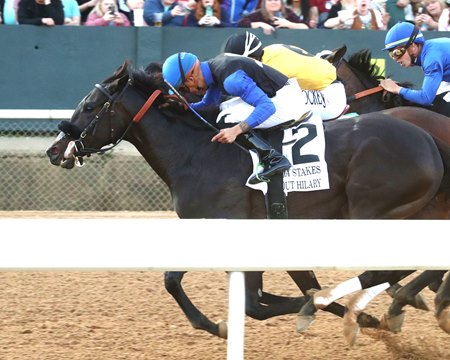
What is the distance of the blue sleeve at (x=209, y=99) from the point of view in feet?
21.3

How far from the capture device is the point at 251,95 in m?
6.04

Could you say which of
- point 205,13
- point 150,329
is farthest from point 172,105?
point 205,13

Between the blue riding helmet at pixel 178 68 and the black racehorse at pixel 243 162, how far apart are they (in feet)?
0.76

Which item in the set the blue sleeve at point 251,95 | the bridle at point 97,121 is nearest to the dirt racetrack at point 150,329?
the bridle at point 97,121

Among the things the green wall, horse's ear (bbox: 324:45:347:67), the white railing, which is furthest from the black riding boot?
the green wall

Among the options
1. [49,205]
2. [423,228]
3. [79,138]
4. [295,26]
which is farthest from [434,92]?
[49,205]

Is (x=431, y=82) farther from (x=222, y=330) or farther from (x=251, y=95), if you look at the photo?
(x=222, y=330)

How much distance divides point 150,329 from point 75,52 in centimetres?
531

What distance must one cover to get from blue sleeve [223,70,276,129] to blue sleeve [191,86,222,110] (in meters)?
0.46

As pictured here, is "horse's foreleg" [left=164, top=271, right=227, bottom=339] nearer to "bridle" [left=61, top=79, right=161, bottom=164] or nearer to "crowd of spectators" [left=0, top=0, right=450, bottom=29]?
"bridle" [left=61, top=79, right=161, bottom=164]

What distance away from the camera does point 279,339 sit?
20.4 ft

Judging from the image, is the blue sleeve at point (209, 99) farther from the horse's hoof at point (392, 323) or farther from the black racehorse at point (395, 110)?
the horse's hoof at point (392, 323)

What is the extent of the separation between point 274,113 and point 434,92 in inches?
61.6

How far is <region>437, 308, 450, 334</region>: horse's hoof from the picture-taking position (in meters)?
6.02
